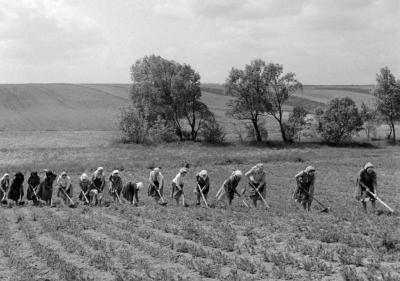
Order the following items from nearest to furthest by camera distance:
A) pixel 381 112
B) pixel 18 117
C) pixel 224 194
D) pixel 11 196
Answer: pixel 224 194
pixel 11 196
pixel 381 112
pixel 18 117

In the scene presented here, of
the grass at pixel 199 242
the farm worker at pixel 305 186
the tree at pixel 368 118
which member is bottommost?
the grass at pixel 199 242

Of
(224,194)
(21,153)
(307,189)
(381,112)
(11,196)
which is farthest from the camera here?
(381,112)

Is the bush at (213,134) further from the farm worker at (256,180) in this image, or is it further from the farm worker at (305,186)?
the farm worker at (305,186)

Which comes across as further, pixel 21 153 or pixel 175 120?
pixel 175 120

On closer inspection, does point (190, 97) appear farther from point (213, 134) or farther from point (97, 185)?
point (97, 185)

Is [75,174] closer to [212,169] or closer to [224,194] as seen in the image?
[212,169]

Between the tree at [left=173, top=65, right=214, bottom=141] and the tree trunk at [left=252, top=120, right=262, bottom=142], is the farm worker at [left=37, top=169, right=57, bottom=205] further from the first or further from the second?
the tree trunk at [left=252, top=120, right=262, bottom=142]

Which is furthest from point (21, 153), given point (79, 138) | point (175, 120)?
point (175, 120)

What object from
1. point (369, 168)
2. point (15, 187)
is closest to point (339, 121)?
point (369, 168)

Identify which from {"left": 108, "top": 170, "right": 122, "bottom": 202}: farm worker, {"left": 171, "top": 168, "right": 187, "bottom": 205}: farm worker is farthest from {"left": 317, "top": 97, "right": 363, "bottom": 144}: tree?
{"left": 171, "top": 168, "right": 187, "bottom": 205}: farm worker

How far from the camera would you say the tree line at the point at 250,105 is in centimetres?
6844

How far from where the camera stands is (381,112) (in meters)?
71.4

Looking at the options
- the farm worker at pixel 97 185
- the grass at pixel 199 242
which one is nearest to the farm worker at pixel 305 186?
the grass at pixel 199 242

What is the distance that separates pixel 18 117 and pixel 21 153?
28.3 m
